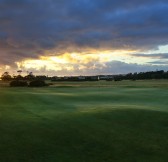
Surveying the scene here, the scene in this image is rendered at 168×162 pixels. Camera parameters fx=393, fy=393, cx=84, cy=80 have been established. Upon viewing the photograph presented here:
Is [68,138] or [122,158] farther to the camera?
[68,138]

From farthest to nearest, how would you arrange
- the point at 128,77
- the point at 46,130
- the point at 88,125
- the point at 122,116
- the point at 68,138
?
the point at 128,77
the point at 122,116
the point at 88,125
the point at 46,130
the point at 68,138

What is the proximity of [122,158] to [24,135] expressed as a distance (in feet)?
17.7

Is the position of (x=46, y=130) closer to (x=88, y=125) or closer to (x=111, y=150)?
(x=88, y=125)

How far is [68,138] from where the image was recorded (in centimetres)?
1919

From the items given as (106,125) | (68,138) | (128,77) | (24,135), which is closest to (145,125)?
(106,125)

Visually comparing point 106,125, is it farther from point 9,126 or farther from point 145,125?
point 9,126

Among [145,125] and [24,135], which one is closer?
[24,135]

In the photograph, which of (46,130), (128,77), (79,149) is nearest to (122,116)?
(46,130)

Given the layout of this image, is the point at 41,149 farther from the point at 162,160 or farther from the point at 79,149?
the point at 162,160

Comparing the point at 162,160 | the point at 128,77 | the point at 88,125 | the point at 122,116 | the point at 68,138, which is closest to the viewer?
the point at 162,160

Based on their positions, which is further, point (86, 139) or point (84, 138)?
point (84, 138)

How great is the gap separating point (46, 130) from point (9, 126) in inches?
90.8

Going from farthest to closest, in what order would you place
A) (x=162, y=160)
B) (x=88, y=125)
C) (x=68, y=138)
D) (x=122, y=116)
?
(x=122, y=116), (x=88, y=125), (x=68, y=138), (x=162, y=160)

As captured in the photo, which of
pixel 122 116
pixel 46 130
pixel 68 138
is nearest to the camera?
pixel 68 138
